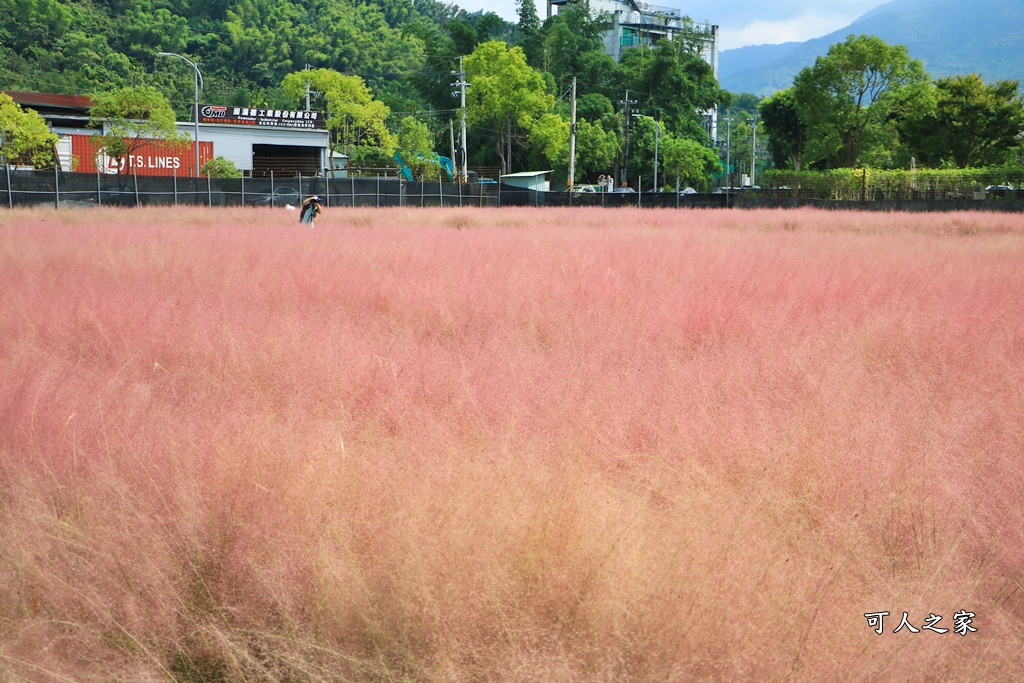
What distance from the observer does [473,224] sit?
23.3 meters

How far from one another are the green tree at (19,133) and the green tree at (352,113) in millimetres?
23644

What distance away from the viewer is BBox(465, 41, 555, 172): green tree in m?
58.9

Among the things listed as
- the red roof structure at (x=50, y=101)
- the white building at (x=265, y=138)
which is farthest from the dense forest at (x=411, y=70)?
the red roof structure at (x=50, y=101)

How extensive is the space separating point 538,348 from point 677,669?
4.18 metres

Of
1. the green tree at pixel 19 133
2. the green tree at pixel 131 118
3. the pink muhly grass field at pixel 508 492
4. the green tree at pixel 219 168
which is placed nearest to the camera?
the pink muhly grass field at pixel 508 492

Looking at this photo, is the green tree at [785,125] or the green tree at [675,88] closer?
the green tree at [785,125]

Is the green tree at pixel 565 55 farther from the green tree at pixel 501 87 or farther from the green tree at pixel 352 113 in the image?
the green tree at pixel 501 87

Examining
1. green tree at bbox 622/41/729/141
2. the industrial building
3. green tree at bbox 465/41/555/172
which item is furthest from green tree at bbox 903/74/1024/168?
the industrial building

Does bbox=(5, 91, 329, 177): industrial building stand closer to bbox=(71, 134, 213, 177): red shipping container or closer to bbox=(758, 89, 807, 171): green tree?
bbox=(71, 134, 213, 177): red shipping container

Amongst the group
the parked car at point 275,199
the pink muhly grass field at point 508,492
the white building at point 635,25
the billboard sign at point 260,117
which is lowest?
the pink muhly grass field at point 508,492

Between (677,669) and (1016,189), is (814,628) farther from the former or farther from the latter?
(1016,189)

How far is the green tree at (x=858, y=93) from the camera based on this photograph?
46.0m

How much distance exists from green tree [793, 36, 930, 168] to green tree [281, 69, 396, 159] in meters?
28.9

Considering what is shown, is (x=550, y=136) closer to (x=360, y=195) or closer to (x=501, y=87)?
(x=501, y=87)
